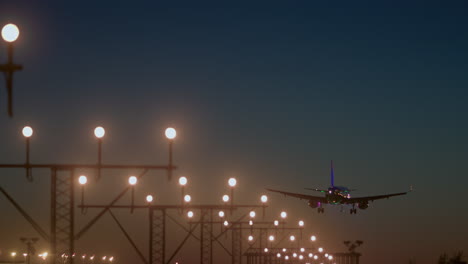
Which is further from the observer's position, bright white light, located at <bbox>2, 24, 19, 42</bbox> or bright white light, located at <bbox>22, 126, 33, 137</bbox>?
bright white light, located at <bbox>22, 126, 33, 137</bbox>

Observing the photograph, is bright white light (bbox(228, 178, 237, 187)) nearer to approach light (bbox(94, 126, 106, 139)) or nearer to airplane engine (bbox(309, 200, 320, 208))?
approach light (bbox(94, 126, 106, 139))

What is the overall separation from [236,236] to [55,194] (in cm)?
5893

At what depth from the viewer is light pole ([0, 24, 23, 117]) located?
16.7m

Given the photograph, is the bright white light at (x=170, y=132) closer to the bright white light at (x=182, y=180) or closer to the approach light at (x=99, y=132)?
the approach light at (x=99, y=132)

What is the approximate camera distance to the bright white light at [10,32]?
16.6m

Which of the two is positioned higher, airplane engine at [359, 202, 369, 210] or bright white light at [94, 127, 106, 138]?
airplane engine at [359, 202, 369, 210]

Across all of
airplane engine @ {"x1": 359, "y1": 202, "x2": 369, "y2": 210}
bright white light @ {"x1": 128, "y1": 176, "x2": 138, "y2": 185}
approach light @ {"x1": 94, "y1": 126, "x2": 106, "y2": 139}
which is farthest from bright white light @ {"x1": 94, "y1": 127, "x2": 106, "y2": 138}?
airplane engine @ {"x1": 359, "y1": 202, "x2": 369, "y2": 210}

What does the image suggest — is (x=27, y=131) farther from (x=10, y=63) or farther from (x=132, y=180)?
(x=10, y=63)

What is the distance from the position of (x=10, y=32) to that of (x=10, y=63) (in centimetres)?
72

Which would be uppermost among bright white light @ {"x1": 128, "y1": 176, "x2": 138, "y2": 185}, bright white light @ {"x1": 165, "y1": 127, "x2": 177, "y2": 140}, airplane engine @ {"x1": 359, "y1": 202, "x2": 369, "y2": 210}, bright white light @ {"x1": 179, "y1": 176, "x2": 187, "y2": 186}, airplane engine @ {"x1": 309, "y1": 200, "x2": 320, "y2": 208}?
airplane engine @ {"x1": 309, "y1": 200, "x2": 320, "y2": 208}

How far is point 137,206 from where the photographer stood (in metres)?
48.2

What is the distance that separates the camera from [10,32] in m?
16.7

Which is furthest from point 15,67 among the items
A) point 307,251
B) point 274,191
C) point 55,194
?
point 307,251

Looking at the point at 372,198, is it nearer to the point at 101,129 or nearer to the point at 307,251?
the point at 307,251
